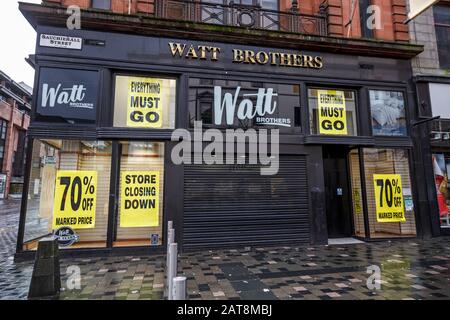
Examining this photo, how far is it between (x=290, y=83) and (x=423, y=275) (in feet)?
21.2

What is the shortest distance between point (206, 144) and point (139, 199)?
99.4 inches

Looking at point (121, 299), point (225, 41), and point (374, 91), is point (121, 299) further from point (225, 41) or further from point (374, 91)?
point (374, 91)

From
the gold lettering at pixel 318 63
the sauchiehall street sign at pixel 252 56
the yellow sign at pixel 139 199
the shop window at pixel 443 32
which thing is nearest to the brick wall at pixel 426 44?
the shop window at pixel 443 32

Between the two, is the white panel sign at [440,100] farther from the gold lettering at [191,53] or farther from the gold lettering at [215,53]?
the gold lettering at [191,53]

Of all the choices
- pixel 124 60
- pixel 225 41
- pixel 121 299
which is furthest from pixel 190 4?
pixel 121 299

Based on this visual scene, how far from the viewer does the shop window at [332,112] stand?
9.71 metres

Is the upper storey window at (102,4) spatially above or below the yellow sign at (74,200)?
above

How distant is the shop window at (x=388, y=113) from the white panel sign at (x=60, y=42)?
31.7 ft

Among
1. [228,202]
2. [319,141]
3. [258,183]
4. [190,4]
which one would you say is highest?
[190,4]

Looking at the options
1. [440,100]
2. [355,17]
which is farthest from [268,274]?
[355,17]

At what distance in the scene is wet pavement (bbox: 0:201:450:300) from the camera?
16.1 ft

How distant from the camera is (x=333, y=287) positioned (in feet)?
16.9

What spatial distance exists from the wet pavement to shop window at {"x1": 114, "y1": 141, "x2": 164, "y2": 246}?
2.33 feet

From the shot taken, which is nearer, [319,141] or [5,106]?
[319,141]
